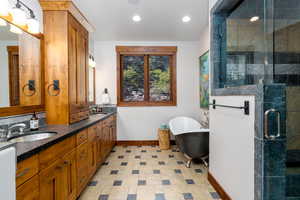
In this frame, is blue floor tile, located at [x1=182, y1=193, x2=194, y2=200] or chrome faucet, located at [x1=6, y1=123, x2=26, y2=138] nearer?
chrome faucet, located at [x1=6, y1=123, x2=26, y2=138]

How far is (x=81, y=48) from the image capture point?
8.82ft

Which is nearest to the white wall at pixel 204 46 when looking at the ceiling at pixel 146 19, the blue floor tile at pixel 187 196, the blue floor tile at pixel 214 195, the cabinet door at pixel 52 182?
the ceiling at pixel 146 19

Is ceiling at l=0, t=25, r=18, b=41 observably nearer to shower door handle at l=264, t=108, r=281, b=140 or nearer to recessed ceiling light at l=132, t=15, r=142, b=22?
recessed ceiling light at l=132, t=15, r=142, b=22

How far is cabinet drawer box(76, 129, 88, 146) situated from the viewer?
200 cm

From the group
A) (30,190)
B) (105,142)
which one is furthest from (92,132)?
(30,190)

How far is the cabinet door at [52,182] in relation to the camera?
1323 millimetres

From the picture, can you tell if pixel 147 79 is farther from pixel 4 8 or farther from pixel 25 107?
pixel 4 8

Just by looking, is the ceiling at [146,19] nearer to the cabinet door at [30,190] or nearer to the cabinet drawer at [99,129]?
the cabinet drawer at [99,129]

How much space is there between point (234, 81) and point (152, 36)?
2.58 metres

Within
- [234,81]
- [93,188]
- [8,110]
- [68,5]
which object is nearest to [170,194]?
[93,188]

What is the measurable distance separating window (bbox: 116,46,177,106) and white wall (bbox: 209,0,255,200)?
2.07 metres

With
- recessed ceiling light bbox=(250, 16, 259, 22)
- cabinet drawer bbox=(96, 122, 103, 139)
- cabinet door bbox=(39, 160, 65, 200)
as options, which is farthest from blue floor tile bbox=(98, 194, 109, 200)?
recessed ceiling light bbox=(250, 16, 259, 22)

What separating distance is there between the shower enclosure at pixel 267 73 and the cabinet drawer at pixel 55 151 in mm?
1688

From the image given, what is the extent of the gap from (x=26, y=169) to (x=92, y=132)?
1374 millimetres
